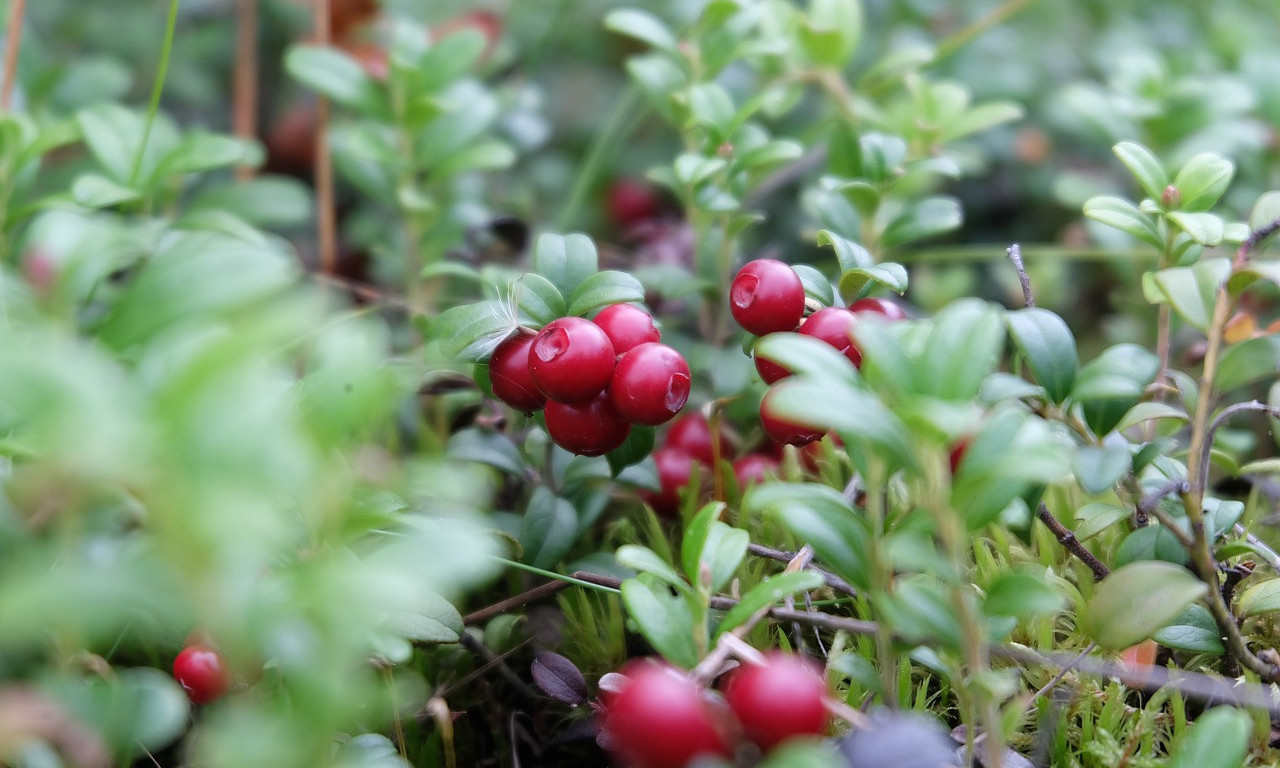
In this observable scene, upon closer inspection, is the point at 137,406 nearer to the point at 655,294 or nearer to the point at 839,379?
the point at 839,379

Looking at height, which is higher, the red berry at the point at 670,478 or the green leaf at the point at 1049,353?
the green leaf at the point at 1049,353

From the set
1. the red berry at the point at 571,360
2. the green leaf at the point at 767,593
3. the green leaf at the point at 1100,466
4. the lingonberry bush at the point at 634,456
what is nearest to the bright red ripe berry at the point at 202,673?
the lingonberry bush at the point at 634,456

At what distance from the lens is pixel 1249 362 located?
1.26 m

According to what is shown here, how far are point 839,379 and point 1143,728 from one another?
0.63 metres

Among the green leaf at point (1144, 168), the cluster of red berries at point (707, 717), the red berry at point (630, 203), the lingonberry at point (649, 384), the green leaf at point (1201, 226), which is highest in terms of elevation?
the green leaf at point (1144, 168)

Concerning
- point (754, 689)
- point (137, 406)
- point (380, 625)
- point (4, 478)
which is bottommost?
point (380, 625)

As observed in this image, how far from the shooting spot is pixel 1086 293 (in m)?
2.79

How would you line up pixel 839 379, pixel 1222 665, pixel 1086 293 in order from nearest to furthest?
pixel 839 379, pixel 1222 665, pixel 1086 293

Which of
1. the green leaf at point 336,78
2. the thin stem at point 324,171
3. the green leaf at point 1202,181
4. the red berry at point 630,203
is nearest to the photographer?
the green leaf at point 1202,181

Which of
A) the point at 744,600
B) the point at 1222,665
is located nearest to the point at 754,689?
the point at 744,600

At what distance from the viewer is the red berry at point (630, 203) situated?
2.99 meters

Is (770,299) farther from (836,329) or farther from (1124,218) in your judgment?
(1124,218)

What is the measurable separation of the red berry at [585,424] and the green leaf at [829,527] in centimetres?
30

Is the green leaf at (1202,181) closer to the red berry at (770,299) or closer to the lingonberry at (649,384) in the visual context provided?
the red berry at (770,299)
